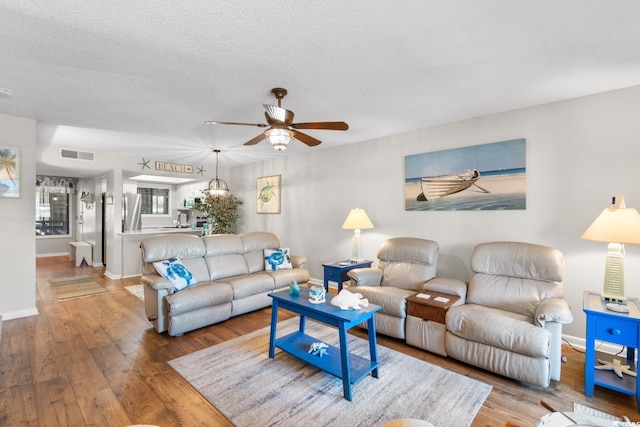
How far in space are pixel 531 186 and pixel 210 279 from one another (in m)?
4.06

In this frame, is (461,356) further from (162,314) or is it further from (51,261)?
(51,261)

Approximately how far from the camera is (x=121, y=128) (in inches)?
162

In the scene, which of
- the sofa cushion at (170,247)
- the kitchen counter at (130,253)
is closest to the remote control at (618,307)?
the sofa cushion at (170,247)

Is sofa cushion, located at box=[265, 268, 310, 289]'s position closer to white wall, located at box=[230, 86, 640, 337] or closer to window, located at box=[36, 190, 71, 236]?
white wall, located at box=[230, 86, 640, 337]

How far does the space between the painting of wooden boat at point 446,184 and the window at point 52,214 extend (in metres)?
10.3

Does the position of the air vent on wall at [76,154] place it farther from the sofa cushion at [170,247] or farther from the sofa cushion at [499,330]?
the sofa cushion at [499,330]

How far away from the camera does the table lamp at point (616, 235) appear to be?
222 cm

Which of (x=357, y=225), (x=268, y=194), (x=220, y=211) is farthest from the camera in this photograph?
(x=220, y=211)

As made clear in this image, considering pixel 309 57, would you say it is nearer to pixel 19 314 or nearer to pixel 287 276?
pixel 287 276

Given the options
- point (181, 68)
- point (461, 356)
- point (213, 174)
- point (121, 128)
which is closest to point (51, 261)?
point (213, 174)

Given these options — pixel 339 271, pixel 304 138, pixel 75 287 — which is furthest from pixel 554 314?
pixel 75 287

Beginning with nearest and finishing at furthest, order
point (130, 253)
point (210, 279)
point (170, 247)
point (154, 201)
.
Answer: point (170, 247) → point (210, 279) → point (130, 253) → point (154, 201)

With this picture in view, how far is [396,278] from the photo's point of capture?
371cm

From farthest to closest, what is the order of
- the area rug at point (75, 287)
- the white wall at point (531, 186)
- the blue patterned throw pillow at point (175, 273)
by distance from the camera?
1. the area rug at point (75, 287)
2. the blue patterned throw pillow at point (175, 273)
3. the white wall at point (531, 186)
